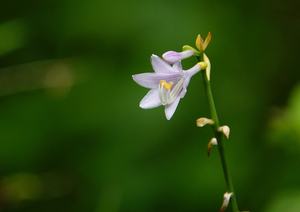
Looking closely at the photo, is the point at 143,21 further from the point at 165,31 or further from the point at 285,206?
the point at 285,206

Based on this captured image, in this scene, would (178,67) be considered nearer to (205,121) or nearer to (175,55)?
(175,55)

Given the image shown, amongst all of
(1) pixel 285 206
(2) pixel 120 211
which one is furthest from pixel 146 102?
(2) pixel 120 211

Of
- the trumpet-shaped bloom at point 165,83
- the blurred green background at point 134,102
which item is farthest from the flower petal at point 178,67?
the blurred green background at point 134,102

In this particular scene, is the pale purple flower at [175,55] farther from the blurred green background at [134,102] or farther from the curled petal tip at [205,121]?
the blurred green background at [134,102]

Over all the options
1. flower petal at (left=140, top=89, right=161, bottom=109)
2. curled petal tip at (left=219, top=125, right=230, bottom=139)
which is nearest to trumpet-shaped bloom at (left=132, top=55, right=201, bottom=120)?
flower petal at (left=140, top=89, right=161, bottom=109)

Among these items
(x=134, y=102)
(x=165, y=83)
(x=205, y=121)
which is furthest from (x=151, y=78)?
(x=134, y=102)
